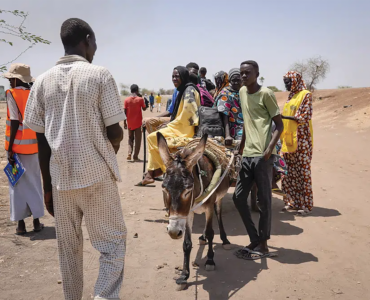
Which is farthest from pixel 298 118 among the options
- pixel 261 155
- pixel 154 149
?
pixel 154 149

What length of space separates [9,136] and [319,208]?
227 inches

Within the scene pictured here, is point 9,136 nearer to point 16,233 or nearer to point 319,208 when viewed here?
point 16,233

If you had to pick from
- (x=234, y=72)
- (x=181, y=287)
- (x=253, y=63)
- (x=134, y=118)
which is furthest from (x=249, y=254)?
(x=134, y=118)

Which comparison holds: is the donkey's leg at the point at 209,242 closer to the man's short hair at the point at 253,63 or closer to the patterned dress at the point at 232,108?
the patterned dress at the point at 232,108

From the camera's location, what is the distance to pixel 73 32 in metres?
2.74

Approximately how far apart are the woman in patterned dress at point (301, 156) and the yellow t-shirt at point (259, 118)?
2103 mm

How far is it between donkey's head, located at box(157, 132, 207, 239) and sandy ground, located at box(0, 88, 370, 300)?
962 millimetres

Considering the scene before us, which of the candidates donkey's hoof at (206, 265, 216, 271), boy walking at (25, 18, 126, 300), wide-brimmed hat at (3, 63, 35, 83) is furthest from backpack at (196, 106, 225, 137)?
boy walking at (25, 18, 126, 300)

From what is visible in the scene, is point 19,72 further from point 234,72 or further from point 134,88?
point 134,88

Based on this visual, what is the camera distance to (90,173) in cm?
261

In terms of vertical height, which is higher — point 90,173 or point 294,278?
point 90,173

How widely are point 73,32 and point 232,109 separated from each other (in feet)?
12.0

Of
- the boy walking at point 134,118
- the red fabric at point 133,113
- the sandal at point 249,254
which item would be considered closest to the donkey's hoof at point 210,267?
the sandal at point 249,254

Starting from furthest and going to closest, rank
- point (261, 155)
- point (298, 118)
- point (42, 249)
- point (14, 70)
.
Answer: point (298, 118), point (14, 70), point (42, 249), point (261, 155)
